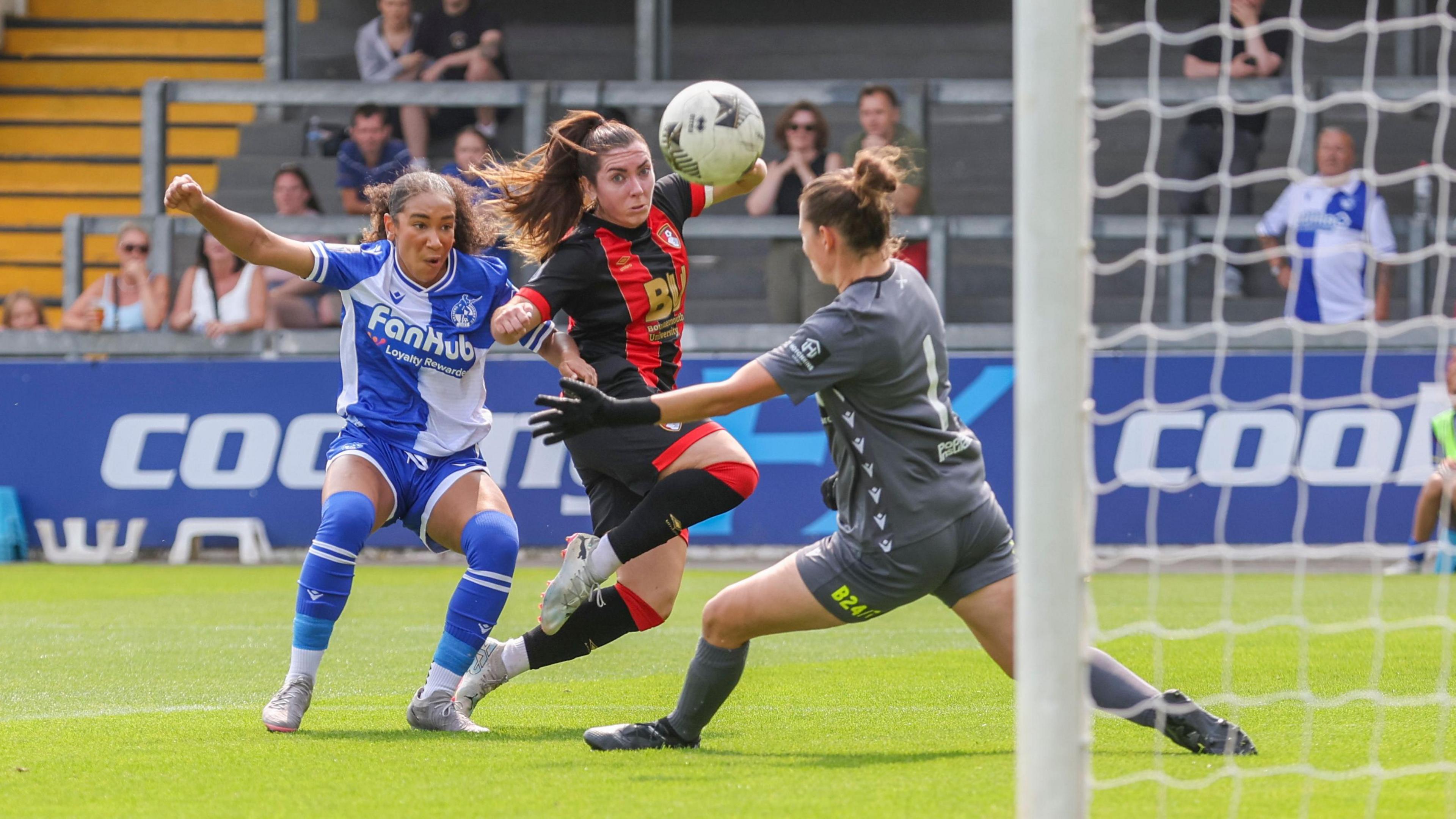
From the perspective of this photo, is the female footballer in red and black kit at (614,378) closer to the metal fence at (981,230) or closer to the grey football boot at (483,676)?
the grey football boot at (483,676)

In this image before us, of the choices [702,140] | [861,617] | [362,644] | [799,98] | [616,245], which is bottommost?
[362,644]

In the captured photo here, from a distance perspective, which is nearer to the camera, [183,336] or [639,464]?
[639,464]

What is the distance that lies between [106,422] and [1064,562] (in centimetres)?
1032

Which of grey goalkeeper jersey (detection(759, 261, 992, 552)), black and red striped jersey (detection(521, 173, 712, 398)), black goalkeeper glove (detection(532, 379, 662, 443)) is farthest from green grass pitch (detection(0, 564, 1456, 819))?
black and red striped jersey (detection(521, 173, 712, 398))

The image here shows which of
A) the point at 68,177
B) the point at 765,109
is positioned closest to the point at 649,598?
the point at 765,109

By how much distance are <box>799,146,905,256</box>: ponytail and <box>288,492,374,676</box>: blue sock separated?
182 centimetres

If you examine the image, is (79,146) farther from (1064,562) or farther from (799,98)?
(1064,562)

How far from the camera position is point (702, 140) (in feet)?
17.3

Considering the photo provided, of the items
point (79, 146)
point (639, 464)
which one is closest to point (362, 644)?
point (639, 464)

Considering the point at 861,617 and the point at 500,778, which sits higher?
the point at 861,617

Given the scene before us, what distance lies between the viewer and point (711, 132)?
5277 mm

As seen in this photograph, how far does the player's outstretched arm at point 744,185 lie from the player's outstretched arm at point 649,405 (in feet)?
5.26

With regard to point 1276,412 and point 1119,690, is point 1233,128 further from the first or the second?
point 1119,690

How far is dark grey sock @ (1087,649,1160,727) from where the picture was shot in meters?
4.36
